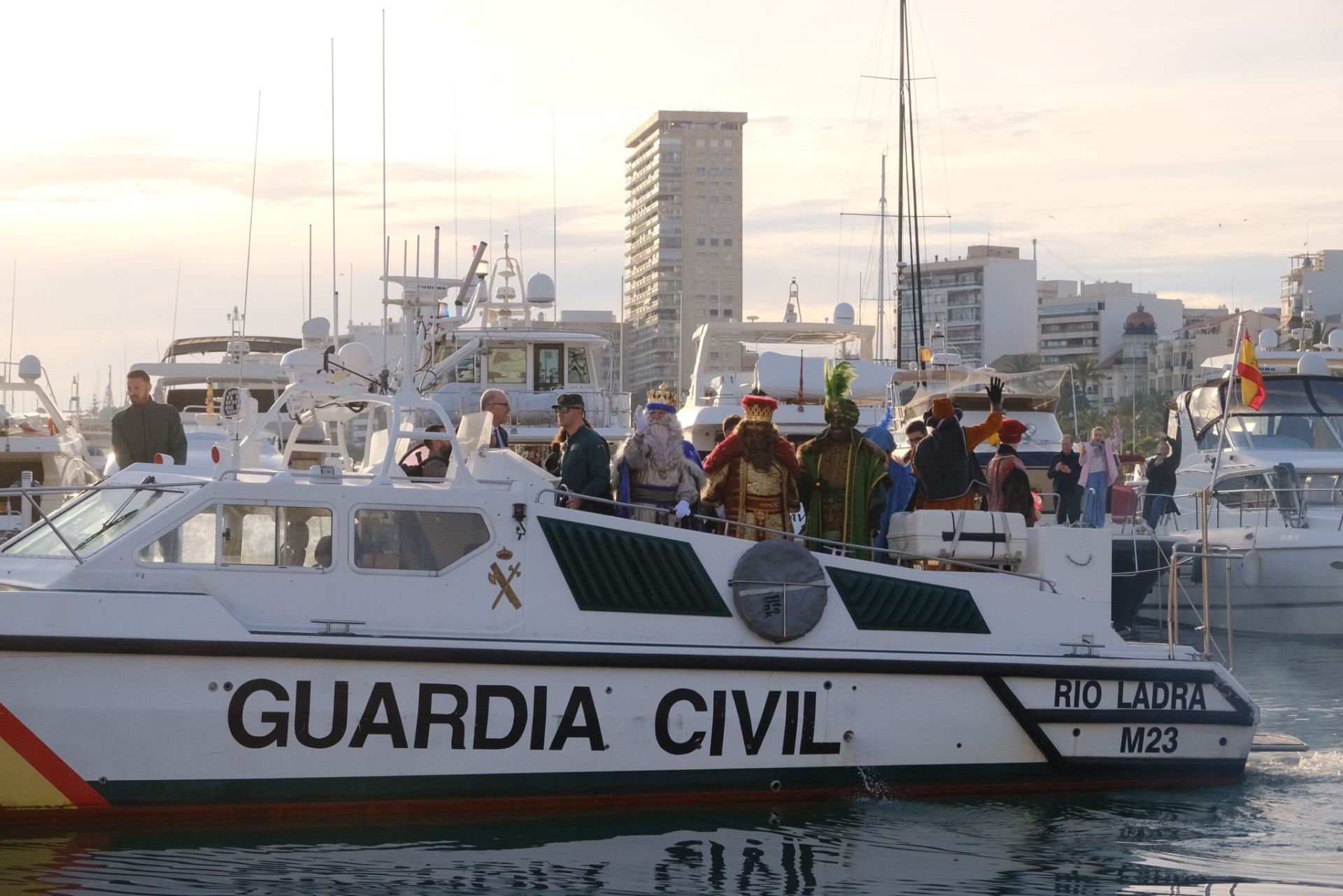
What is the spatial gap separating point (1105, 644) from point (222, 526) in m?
4.59

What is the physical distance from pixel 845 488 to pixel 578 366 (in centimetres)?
1115

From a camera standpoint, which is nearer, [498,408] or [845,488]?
[845,488]

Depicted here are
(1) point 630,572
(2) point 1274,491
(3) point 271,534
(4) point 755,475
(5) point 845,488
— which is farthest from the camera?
(2) point 1274,491

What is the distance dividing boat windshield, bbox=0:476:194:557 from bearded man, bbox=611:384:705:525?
7.52 feet

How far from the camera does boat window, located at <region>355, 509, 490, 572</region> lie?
7.06 meters

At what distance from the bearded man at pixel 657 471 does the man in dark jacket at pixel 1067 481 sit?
874cm

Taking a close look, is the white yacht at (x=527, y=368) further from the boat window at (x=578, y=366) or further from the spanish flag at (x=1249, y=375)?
the spanish flag at (x=1249, y=375)

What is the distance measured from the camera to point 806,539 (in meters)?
7.78

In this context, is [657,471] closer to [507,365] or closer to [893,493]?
[893,493]

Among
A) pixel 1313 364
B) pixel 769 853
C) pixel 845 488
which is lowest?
pixel 769 853

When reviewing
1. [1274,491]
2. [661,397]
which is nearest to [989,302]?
[1274,491]

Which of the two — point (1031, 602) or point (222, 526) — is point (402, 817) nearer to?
point (222, 526)

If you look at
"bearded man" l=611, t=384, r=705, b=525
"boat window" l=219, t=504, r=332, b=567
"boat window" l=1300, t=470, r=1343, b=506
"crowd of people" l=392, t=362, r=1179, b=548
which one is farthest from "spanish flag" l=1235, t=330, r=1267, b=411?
"boat window" l=219, t=504, r=332, b=567

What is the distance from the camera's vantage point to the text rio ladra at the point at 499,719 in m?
6.73
